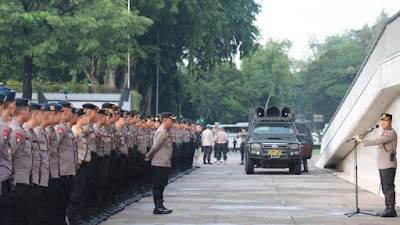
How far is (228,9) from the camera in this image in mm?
56469

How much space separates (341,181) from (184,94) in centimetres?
3724

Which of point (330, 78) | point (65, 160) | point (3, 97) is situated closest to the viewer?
point (3, 97)

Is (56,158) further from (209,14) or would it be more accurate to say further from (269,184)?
(209,14)

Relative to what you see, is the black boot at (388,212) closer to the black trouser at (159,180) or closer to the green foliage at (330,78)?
the black trouser at (159,180)

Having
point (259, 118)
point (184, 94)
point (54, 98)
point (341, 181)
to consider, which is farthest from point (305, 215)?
point (184, 94)

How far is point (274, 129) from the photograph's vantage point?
3516cm

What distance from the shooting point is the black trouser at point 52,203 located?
41.8 ft

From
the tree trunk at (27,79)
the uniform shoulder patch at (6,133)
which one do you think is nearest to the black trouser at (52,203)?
the uniform shoulder patch at (6,133)

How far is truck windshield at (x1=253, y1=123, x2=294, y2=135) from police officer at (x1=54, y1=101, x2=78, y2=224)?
21.6 metres

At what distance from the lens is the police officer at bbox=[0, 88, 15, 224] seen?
970 cm

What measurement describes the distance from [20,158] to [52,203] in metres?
2.27

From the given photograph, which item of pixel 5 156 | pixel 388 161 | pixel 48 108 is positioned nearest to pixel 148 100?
pixel 388 161

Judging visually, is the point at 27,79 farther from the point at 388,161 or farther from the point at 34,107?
the point at 34,107

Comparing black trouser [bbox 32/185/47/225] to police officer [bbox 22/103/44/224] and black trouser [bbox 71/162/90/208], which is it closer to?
police officer [bbox 22/103/44/224]
